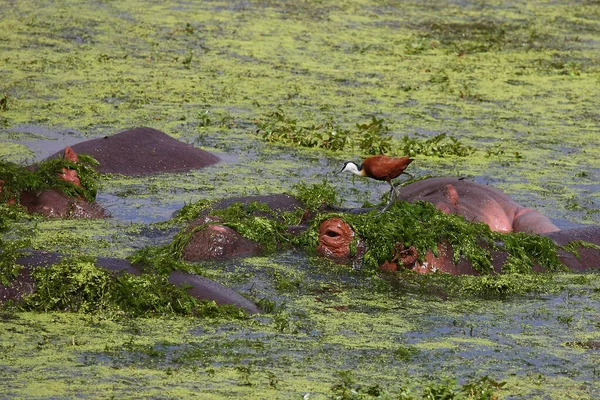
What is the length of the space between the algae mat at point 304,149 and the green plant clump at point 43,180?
31cm

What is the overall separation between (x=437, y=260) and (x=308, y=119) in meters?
4.14

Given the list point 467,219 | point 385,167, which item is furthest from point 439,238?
point 467,219

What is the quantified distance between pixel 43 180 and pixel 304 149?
298 cm

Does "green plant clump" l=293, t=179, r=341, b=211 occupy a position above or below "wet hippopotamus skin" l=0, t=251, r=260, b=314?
below

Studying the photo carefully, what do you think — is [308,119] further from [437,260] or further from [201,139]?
[437,260]

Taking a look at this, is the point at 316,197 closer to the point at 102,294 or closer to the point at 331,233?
Result: the point at 331,233

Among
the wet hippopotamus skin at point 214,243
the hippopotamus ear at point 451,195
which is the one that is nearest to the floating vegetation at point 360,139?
the hippopotamus ear at point 451,195

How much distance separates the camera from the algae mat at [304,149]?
5133mm

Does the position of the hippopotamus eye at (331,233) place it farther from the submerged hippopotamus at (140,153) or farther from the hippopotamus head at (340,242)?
the submerged hippopotamus at (140,153)

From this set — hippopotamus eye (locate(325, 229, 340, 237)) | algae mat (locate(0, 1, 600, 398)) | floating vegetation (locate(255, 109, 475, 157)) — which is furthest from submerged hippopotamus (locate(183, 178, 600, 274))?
floating vegetation (locate(255, 109, 475, 157))

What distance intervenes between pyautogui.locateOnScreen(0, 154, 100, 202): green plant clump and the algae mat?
312 mm

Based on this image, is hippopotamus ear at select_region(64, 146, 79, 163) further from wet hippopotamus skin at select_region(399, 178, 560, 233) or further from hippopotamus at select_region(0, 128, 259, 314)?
wet hippopotamus skin at select_region(399, 178, 560, 233)

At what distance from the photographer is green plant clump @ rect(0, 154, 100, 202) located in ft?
25.6

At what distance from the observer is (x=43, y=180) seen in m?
7.88
